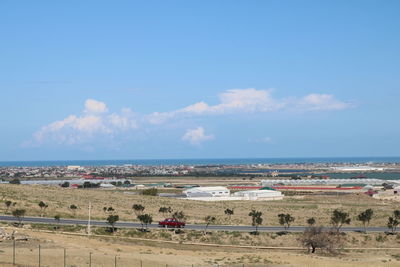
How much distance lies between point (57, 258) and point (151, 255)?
9.17 m

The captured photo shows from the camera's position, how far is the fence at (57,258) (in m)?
39.8

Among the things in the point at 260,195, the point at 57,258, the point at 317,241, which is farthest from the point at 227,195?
the point at 57,258

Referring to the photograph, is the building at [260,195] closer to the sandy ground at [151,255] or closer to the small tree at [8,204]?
the small tree at [8,204]

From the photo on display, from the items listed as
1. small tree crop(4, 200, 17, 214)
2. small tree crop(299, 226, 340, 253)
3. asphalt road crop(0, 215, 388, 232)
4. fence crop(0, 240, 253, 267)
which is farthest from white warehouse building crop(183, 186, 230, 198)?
fence crop(0, 240, 253, 267)

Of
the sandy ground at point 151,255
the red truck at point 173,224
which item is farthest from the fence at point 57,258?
the red truck at point 173,224

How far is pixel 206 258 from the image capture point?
49000mm

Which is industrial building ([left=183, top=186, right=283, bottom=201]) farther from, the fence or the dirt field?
the fence

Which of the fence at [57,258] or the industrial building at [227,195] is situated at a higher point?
the fence at [57,258]

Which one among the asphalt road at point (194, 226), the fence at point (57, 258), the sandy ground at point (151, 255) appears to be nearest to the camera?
the fence at point (57, 258)

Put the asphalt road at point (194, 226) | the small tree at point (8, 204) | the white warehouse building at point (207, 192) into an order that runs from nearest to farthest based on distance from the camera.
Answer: the asphalt road at point (194, 226) → the small tree at point (8, 204) → the white warehouse building at point (207, 192)

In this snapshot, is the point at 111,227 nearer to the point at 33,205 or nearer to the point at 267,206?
the point at 33,205

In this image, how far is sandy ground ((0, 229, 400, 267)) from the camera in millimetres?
43375

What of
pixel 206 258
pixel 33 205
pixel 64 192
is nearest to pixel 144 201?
pixel 64 192

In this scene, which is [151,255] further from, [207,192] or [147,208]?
[207,192]
